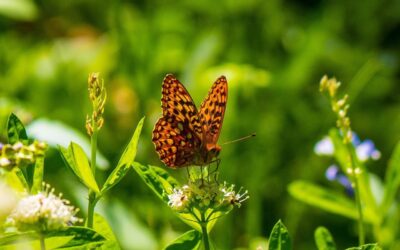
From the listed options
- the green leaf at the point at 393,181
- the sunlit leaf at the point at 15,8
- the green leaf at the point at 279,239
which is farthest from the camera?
the sunlit leaf at the point at 15,8

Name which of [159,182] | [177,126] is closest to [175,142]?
[177,126]

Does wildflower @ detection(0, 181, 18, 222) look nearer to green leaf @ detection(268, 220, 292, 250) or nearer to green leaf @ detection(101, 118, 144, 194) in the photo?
green leaf @ detection(101, 118, 144, 194)

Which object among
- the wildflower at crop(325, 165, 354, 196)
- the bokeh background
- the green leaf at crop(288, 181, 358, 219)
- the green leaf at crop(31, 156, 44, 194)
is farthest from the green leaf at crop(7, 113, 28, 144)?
the wildflower at crop(325, 165, 354, 196)

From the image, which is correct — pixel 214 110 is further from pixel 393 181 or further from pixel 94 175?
pixel 393 181

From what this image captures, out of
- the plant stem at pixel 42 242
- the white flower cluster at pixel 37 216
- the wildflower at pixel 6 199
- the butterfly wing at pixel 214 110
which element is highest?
the butterfly wing at pixel 214 110

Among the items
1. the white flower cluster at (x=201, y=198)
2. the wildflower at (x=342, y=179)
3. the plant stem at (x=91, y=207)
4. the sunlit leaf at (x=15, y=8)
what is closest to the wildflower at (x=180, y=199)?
the white flower cluster at (x=201, y=198)

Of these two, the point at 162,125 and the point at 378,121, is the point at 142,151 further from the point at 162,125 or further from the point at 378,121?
the point at 162,125

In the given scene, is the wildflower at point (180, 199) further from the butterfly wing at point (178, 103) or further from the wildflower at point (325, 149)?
the wildflower at point (325, 149)
